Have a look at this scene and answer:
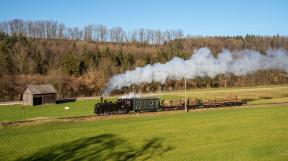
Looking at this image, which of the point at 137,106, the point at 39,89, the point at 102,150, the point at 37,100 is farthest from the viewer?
the point at 39,89

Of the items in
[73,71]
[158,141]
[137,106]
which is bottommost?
[158,141]

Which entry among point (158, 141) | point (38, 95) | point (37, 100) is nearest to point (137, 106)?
point (158, 141)

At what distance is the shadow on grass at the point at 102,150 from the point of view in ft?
79.3

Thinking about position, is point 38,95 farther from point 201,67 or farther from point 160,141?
point 160,141

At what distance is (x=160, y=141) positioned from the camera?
2903cm

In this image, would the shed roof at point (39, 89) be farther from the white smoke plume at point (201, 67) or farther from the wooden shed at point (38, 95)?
the white smoke plume at point (201, 67)

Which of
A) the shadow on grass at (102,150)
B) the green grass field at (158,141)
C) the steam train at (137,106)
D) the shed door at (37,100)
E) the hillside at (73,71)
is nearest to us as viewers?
the shadow on grass at (102,150)

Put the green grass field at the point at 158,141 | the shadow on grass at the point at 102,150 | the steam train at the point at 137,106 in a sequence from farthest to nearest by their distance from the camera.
Answer: the steam train at the point at 137,106, the green grass field at the point at 158,141, the shadow on grass at the point at 102,150

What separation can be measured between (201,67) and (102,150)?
3487cm

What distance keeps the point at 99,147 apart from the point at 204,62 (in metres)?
34.6

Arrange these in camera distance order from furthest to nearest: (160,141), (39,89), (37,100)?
1. (39,89)
2. (37,100)
3. (160,141)

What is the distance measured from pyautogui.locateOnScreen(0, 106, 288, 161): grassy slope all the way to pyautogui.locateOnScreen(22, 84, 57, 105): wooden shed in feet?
118

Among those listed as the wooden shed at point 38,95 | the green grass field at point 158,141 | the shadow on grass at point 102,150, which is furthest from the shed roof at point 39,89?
the shadow on grass at point 102,150

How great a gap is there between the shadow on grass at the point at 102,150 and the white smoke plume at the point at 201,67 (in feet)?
78.6
